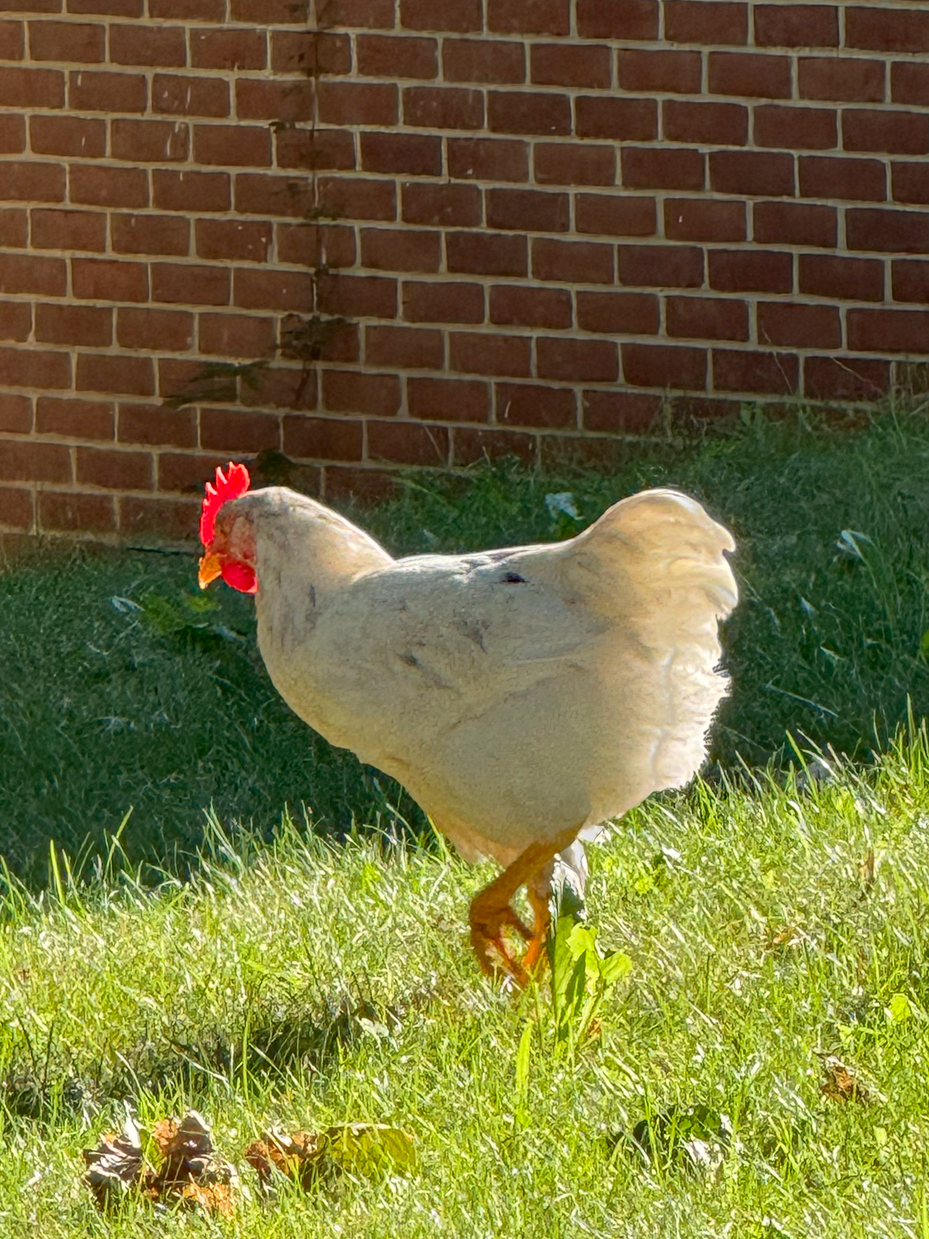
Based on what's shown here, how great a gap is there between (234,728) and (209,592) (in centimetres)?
98

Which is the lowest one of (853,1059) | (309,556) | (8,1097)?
(8,1097)

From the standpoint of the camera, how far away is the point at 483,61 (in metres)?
→ 6.19

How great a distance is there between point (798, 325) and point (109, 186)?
2.59m

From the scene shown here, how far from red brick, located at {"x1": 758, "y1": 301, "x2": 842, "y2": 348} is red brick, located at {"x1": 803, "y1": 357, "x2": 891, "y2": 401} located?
0.06 meters

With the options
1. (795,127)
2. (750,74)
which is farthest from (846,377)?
(750,74)

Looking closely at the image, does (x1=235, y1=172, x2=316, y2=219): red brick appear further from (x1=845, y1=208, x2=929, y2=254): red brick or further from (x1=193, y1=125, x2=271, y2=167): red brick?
(x1=845, y1=208, x2=929, y2=254): red brick

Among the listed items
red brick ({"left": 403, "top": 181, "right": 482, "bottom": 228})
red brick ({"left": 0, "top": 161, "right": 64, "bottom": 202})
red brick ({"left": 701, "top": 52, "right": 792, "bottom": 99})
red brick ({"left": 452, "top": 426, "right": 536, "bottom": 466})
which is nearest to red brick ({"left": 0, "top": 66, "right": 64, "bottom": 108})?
red brick ({"left": 0, "top": 161, "right": 64, "bottom": 202})

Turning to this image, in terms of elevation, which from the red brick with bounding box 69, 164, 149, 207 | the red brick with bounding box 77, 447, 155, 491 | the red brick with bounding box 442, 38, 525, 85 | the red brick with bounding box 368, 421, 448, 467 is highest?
the red brick with bounding box 442, 38, 525, 85

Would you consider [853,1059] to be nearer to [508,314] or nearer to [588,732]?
[588,732]

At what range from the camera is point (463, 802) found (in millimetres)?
3229

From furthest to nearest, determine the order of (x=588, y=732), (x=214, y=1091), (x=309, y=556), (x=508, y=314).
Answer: (x=508, y=314) → (x=309, y=556) → (x=588, y=732) → (x=214, y=1091)

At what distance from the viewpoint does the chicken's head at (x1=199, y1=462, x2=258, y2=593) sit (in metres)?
3.58

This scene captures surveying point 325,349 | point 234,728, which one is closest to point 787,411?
point 325,349

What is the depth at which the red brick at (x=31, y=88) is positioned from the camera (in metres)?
6.69
